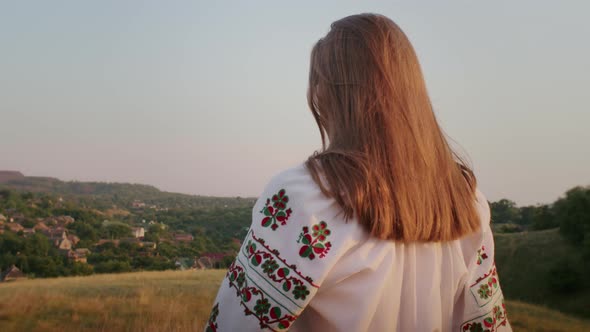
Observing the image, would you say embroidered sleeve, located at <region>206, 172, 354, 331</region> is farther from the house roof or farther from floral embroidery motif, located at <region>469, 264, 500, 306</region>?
the house roof

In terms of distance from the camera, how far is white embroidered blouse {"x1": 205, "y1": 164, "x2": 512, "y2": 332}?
1.58m

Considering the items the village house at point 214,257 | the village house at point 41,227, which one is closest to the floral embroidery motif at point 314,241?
the village house at point 214,257

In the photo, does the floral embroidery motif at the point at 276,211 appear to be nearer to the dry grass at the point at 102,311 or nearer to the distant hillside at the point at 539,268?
the dry grass at the point at 102,311

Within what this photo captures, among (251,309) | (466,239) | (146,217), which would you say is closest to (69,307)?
(251,309)

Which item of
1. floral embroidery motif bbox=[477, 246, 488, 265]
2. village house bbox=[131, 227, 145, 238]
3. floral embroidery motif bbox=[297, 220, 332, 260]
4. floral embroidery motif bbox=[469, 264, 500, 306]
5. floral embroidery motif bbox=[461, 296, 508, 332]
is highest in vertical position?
floral embroidery motif bbox=[297, 220, 332, 260]

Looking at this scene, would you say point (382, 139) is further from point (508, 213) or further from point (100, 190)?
point (100, 190)

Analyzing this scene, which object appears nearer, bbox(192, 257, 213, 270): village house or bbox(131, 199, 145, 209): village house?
bbox(192, 257, 213, 270): village house

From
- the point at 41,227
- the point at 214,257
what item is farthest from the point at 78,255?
the point at 41,227

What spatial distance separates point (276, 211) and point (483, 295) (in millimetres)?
980

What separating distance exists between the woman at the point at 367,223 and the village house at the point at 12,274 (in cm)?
817

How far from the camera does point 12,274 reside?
8.55 m

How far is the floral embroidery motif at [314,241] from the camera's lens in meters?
1.58

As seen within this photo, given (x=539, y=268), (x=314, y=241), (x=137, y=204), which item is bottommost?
(x=539, y=268)

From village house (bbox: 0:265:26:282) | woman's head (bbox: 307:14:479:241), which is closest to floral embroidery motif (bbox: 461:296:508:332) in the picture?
woman's head (bbox: 307:14:479:241)
